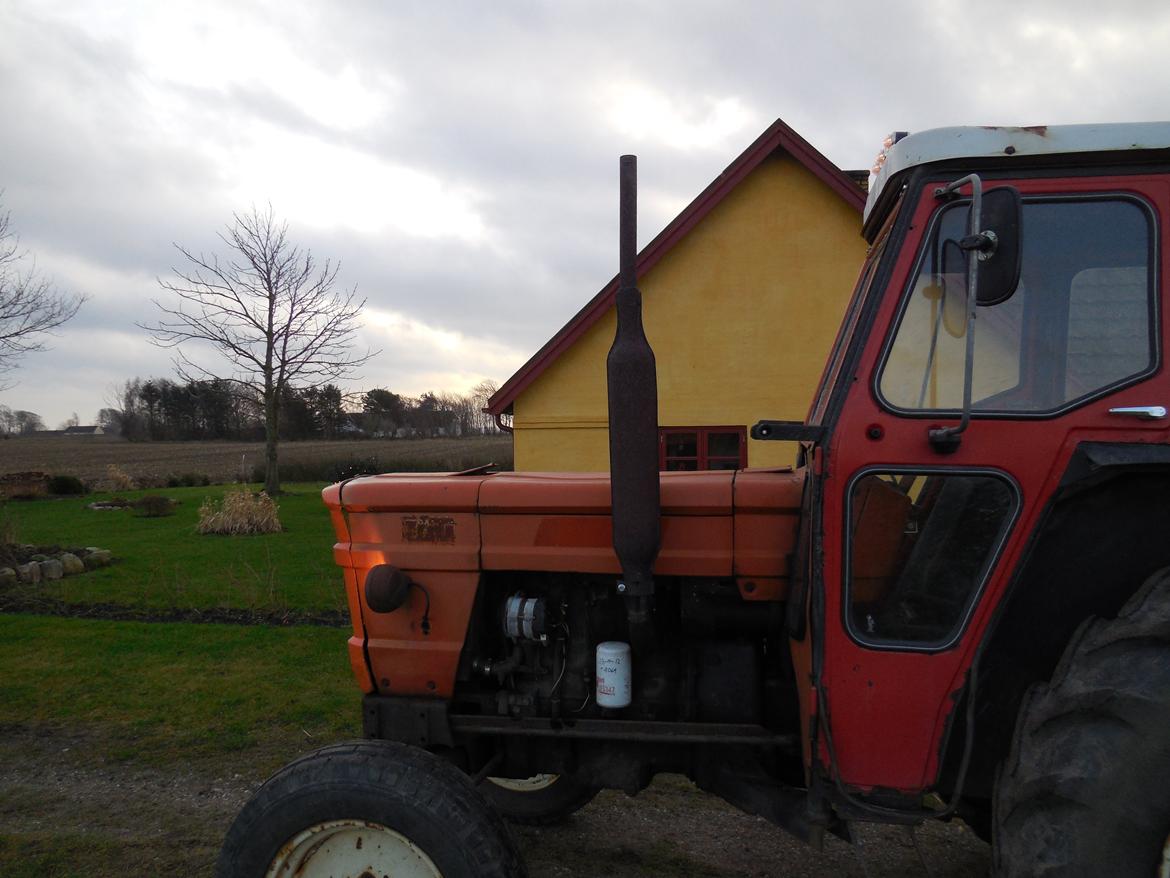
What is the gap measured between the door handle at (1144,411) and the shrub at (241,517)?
49.6ft

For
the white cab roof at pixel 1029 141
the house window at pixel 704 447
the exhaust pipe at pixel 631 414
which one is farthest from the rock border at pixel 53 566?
the white cab roof at pixel 1029 141

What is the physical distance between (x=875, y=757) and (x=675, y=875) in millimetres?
A: 1621

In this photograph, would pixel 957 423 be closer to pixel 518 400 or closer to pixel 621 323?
pixel 621 323

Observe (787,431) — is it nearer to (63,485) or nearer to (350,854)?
(350,854)

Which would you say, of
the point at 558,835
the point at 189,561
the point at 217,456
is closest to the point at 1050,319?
the point at 558,835

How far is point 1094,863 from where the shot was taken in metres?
1.93

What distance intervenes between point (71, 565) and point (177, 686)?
613 cm

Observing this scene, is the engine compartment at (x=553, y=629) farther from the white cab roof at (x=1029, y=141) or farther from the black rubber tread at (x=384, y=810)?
the white cab roof at (x=1029, y=141)

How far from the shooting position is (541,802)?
3785 millimetres

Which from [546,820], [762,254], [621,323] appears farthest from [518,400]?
[621,323]

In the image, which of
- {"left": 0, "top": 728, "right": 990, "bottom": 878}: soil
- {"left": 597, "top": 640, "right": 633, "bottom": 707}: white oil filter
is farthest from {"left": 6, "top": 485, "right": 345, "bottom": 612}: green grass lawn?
{"left": 597, "top": 640, "right": 633, "bottom": 707}: white oil filter

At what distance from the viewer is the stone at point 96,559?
37.4 ft

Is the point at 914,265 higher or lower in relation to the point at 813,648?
higher

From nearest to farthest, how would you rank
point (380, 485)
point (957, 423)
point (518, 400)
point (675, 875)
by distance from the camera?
point (957, 423) → point (380, 485) → point (675, 875) → point (518, 400)
